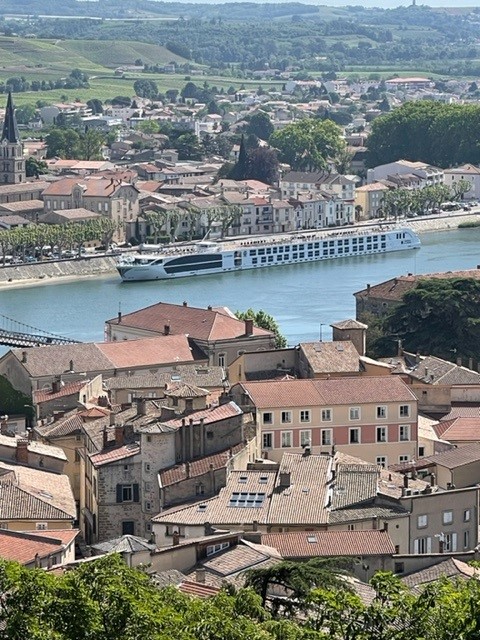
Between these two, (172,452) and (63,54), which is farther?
(63,54)

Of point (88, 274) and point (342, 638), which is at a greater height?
point (342, 638)

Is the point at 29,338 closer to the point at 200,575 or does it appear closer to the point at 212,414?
the point at 212,414

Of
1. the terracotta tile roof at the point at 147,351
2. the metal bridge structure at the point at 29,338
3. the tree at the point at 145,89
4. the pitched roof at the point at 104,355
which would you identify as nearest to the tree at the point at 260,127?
the tree at the point at 145,89

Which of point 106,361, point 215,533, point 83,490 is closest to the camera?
point 215,533

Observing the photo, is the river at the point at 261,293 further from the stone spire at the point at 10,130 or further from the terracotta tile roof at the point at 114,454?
the terracotta tile roof at the point at 114,454

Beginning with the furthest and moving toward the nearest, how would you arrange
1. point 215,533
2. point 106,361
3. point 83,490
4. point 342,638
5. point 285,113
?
1. point 285,113
2. point 106,361
3. point 83,490
4. point 215,533
5. point 342,638

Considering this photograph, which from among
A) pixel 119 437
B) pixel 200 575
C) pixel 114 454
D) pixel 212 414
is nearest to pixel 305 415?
pixel 212 414

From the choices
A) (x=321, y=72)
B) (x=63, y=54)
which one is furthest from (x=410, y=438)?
(x=321, y=72)

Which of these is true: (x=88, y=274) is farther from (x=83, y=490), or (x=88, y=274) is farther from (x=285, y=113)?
(x=285, y=113)
